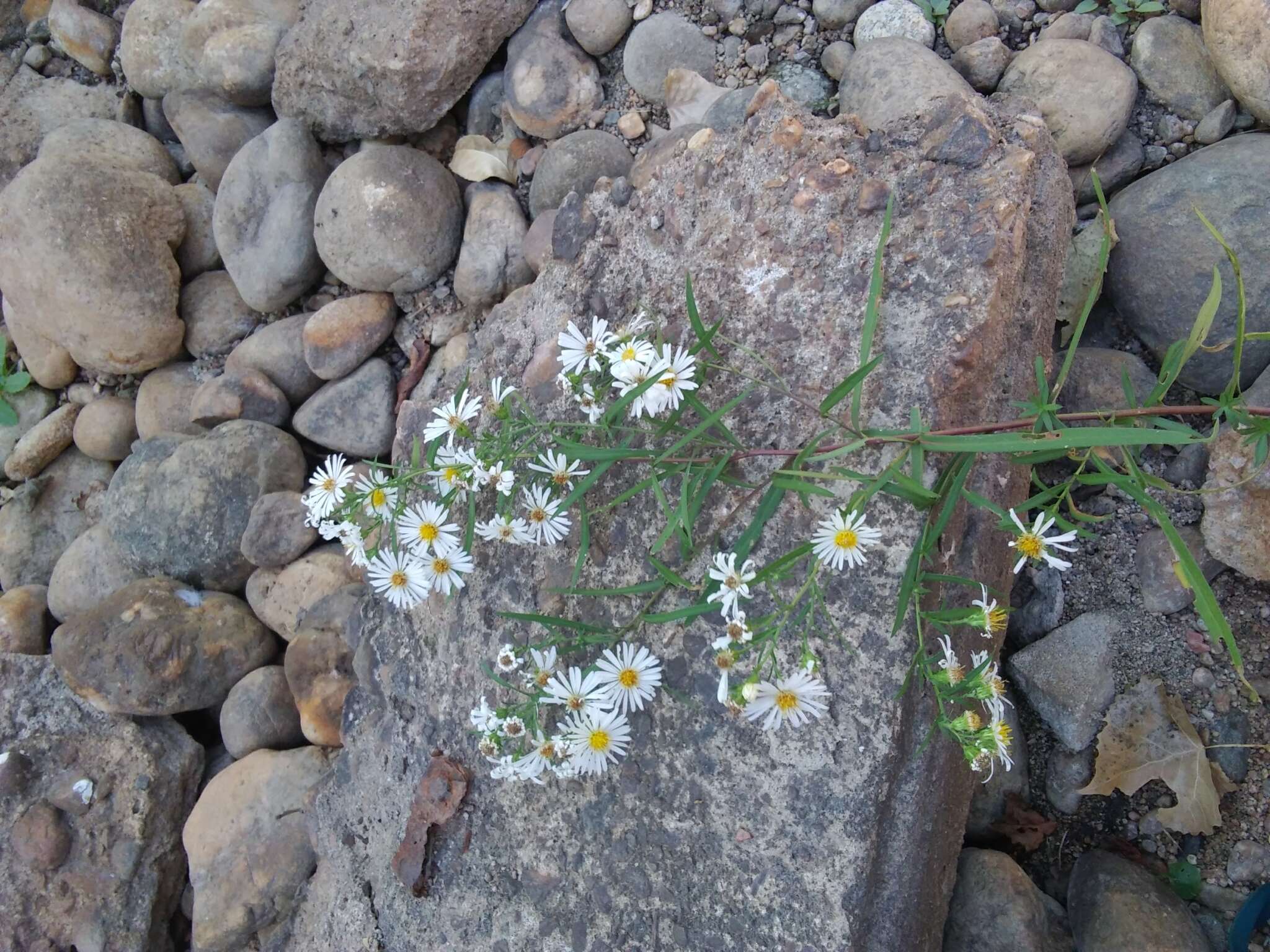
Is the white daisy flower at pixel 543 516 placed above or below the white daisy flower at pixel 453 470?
below

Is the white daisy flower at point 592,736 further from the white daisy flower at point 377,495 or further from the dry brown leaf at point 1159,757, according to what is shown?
the dry brown leaf at point 1159,757

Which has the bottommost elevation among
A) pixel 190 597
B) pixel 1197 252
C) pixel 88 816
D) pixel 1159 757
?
pixel 88 816

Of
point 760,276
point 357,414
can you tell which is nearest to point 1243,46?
point 760,276

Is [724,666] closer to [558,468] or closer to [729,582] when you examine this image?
[729,582]

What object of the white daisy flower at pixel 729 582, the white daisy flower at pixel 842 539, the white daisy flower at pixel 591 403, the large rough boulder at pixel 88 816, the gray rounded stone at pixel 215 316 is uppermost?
the white daisy flower at pixel 591 403

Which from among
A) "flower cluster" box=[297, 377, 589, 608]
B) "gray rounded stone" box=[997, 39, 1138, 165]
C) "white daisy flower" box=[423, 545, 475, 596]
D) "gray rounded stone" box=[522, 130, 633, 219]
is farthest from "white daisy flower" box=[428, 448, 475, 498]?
"gray rounded stone" box=[997, 39, 1138, 165]

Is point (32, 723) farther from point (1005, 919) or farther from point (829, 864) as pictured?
point (1005, 919)

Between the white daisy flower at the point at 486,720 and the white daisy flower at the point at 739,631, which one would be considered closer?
the white daisy flower at the point at 739,631

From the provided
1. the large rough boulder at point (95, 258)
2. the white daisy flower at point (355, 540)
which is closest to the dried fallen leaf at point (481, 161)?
the large rough boulder at point (95, 258)
